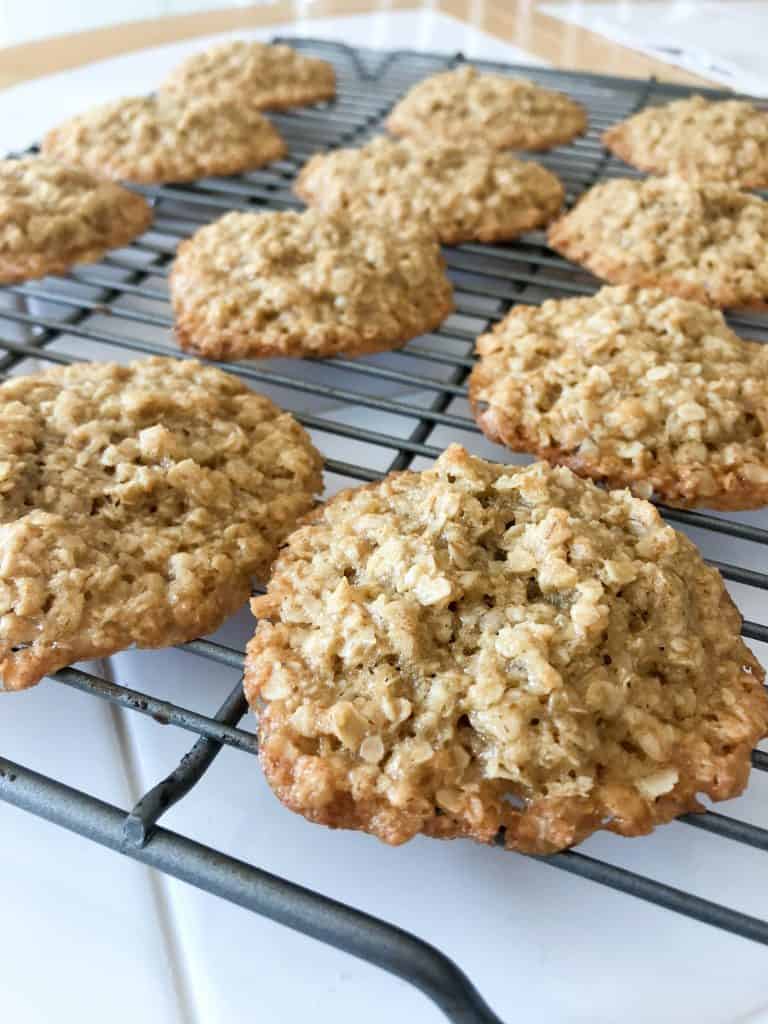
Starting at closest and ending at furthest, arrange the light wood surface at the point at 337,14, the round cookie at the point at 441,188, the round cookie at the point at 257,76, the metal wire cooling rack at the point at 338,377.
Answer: the metal wire cooling rack at the point at 338,377, the round cookie at the point at 441,188, the round cookie at the point at 257,76, the light wood surface at the point at 337,14

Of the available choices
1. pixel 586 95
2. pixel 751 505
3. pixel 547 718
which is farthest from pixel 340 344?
pixel 586 95

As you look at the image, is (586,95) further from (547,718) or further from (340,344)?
(547,718)

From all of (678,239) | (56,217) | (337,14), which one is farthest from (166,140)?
(337,14)

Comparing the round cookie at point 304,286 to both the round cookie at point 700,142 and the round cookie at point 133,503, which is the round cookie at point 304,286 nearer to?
the round cookie at point 133,503

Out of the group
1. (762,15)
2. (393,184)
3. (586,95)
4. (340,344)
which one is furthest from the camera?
(762,15)

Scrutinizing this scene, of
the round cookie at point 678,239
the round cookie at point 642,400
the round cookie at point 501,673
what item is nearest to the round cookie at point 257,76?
the round cookie at point 678,239
